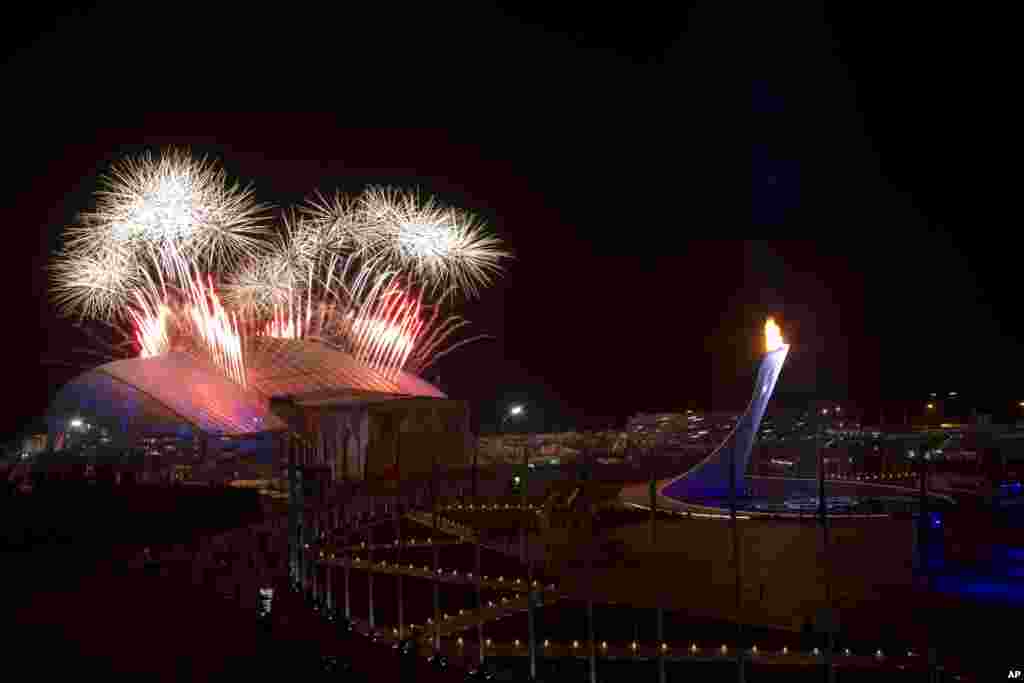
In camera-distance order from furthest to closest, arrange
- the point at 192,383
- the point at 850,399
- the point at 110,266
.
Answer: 1. the point at 850,399
2. the point at 192,383
3. the point at 110,266

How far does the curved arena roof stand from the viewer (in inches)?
1304

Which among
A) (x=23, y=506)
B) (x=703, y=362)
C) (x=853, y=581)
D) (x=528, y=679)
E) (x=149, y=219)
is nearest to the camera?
(x=528, y=679)

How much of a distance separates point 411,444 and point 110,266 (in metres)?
13.3

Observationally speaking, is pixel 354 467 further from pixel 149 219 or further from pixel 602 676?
pixel 602 676

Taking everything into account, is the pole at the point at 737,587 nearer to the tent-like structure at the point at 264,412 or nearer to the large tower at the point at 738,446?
the large tower at the point at 738,446

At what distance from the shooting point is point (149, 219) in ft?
98.1

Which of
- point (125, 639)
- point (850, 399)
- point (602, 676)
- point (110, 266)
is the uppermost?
point (110, 266)

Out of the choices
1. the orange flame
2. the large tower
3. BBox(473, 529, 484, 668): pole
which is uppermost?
the orange flame

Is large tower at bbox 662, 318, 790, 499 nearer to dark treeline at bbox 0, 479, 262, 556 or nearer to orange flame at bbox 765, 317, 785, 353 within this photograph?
orange flame at bbox 765, 317, 785, 353

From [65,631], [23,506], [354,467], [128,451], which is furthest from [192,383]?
[65,631]

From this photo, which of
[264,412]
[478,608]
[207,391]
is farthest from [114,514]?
[207,391]

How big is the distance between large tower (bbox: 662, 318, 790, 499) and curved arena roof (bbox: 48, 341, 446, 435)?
1859 centimetres

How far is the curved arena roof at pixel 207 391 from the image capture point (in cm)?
3312

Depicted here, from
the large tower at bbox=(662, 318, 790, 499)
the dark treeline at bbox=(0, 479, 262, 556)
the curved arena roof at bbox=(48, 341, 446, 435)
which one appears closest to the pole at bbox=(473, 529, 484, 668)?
the dark treeline at bbox=(0, 479, 262, 556)
